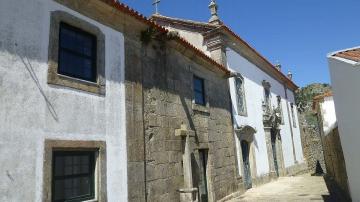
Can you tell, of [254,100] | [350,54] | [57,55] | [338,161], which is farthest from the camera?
[254,100]

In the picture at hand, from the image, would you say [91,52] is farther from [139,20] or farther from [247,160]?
[247,160]

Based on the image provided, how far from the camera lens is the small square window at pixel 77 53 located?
18.2ft

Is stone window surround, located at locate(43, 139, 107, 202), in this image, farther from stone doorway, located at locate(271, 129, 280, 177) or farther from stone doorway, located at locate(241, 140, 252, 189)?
stone doorway, located at locate(271, 129, 280, 177)

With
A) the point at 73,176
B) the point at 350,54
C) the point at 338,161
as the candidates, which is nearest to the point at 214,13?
the point at 350,54

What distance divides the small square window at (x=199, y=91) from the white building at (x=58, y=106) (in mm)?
3747

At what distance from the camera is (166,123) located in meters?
7.96

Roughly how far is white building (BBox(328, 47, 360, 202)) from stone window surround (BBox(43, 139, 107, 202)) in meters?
5.06

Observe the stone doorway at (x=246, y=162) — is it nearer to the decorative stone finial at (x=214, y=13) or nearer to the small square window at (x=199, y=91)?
the small square window at (x=199, y=91)

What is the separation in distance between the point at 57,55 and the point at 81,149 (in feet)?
5.38

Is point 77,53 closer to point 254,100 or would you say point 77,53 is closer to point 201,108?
point 201,108

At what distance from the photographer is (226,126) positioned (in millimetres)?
11539

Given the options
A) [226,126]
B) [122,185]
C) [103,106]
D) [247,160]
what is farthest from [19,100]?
[247,160]

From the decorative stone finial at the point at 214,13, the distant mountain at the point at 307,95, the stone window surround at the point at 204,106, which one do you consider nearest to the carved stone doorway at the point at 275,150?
the decorative stone finial at the point at 214,13

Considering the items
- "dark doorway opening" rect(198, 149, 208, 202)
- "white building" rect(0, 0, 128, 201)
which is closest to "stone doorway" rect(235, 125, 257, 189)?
"dark doorway opening" rect(198, 149, 208, 202)
